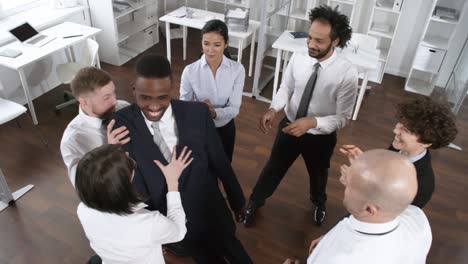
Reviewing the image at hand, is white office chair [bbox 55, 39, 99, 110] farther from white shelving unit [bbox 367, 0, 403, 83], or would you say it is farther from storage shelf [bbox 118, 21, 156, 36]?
white shelving unit [bbox 367, 0, 403, 83]

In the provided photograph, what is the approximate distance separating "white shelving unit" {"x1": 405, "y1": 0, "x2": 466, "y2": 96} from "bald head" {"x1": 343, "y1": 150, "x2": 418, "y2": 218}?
442 cm

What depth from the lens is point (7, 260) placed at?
288 cm

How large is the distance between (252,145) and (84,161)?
2.81m

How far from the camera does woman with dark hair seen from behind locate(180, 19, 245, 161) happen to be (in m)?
2.63

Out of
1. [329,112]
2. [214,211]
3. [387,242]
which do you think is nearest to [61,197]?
[214,211]

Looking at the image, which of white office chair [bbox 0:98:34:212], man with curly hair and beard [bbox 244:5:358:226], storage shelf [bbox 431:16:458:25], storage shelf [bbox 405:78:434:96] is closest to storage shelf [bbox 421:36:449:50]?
storage shelf [bbox 431:16:458:25]

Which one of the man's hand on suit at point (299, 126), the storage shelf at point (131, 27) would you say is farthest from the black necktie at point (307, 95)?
the storage shelf at point (131, 27)

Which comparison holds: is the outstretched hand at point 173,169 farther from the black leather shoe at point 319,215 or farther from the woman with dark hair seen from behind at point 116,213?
the black leather shoe at point 319,215

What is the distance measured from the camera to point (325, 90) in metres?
2.65

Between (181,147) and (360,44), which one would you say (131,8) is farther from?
(181,147)

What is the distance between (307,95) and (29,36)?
3.56 m

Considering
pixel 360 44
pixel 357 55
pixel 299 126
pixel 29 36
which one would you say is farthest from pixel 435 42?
pixel 29 36

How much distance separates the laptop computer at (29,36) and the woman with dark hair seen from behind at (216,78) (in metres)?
2.60

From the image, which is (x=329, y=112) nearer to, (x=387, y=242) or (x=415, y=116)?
(x=415, y=116)
